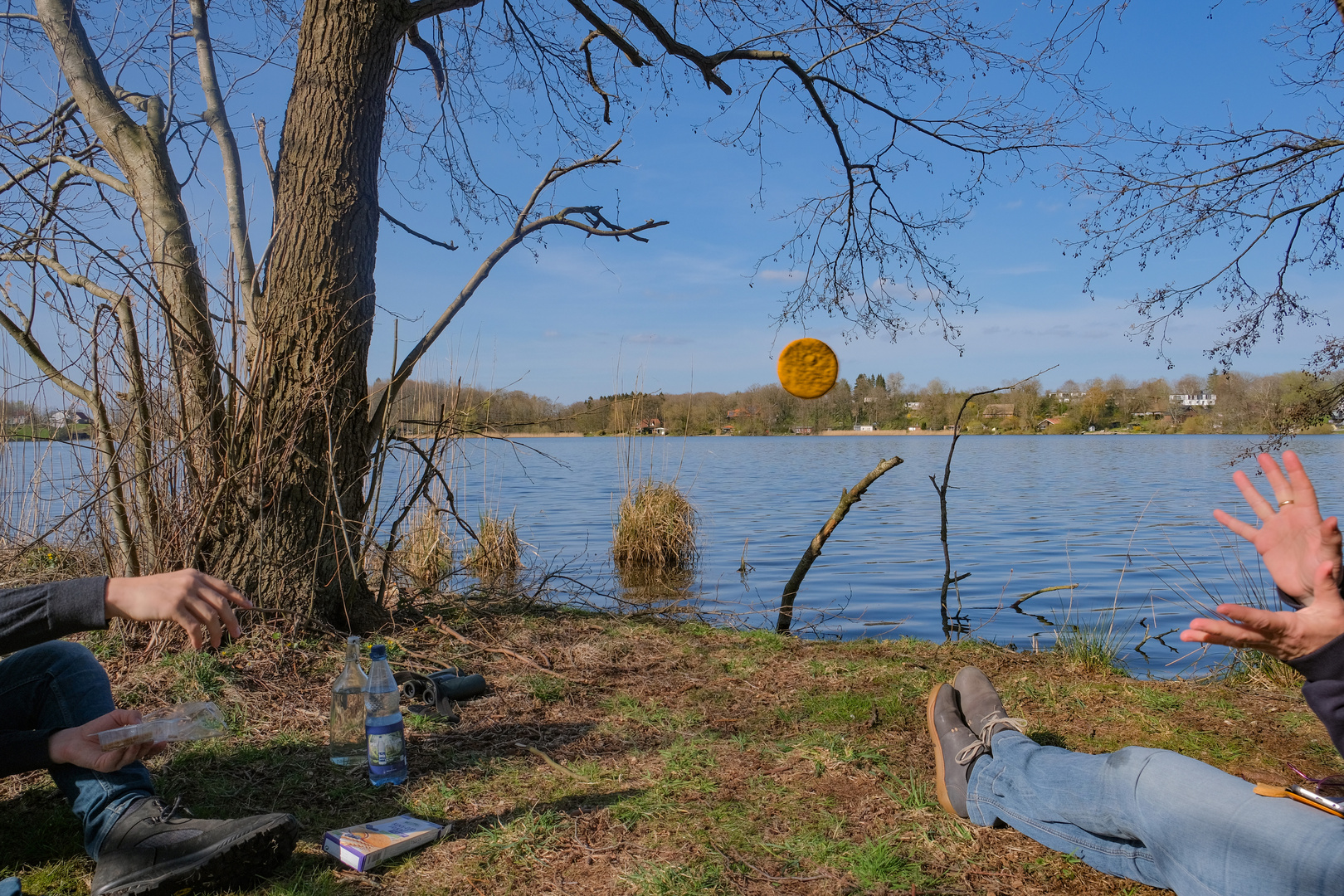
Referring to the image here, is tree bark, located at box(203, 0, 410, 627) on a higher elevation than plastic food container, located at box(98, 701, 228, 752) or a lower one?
higher

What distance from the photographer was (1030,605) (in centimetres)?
814

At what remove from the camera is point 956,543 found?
1217cm

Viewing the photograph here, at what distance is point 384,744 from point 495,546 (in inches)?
237

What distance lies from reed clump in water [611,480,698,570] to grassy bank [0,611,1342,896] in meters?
5.41

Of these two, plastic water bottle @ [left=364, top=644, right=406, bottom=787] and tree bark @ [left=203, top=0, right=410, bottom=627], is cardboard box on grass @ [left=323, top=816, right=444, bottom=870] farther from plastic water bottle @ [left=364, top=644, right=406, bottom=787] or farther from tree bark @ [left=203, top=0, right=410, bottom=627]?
tree bark @ [left=203, top=0, right=410, bottom=627]

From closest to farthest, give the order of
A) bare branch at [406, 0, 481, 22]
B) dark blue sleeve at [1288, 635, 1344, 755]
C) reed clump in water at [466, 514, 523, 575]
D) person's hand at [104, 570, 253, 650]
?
dark blue sleeve at [1288, 635, 1344, 755], person's hand at [104, 570, 253, 650], bare branch at [406, 0, 481, 22], reed clump in water at [466, 514, 523, 575]

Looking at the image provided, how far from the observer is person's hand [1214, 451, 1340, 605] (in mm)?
1620

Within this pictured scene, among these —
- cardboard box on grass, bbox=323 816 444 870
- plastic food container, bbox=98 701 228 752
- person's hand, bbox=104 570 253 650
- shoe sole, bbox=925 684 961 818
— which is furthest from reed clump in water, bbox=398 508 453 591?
person's hand, bbox=104 570 253 650

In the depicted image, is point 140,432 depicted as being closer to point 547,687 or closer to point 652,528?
point 547,687

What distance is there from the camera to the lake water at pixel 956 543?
7324 mm

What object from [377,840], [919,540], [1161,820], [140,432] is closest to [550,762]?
[377,840]

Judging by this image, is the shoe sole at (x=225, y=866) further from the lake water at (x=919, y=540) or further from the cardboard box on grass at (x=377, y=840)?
the lake water at (x=919, y=540)

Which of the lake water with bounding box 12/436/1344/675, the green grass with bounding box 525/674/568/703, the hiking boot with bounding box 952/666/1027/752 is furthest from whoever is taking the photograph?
the lake water with bounding box 12/436/1344/675

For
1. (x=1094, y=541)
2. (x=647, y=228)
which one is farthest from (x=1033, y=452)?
(x=647, y=228)
